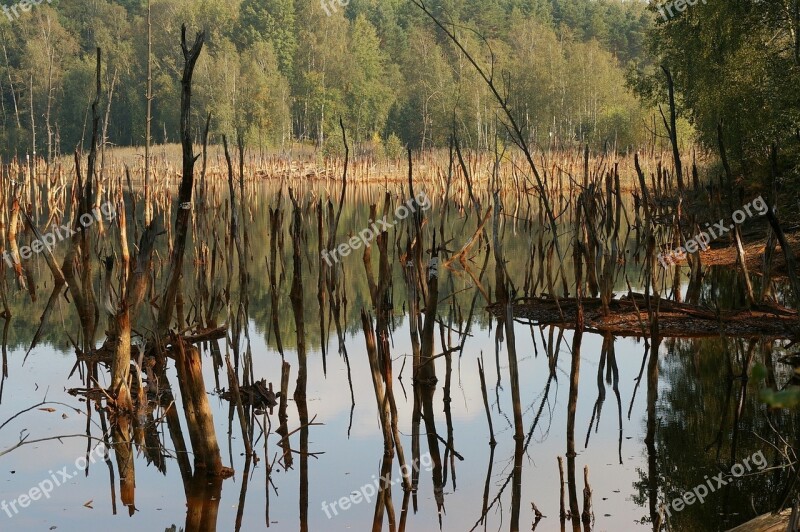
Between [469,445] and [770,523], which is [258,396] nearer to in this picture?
[469,445]

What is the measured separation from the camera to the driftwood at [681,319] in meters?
6.44

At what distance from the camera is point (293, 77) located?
178ft

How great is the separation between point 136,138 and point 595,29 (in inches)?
1386

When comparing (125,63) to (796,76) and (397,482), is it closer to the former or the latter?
(796,76)

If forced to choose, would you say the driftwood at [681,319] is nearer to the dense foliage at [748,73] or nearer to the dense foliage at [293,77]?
the dense foliage at [748,73]
